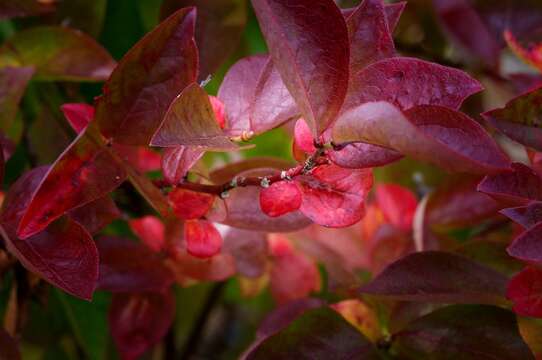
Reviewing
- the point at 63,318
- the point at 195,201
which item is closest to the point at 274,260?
the point at 63,318

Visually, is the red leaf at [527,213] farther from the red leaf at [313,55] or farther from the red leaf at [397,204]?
the red leaf at [397,204]

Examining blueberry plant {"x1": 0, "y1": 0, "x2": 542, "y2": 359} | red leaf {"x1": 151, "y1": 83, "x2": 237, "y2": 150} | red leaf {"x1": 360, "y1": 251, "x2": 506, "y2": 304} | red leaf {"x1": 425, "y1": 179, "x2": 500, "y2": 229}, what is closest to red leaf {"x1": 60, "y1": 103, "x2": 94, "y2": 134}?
blueberry plant {"x1": 0, "y1": 0, "x2": 542, "y2": 359}

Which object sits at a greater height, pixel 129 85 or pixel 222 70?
pixel 129 85

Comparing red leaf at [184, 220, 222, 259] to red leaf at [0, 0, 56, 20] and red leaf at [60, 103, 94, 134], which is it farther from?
red leaf at [0, 0, 56, 20]

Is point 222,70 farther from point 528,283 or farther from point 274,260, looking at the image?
point 528,283

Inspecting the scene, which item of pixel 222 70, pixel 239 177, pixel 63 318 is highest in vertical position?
pixel 239 177

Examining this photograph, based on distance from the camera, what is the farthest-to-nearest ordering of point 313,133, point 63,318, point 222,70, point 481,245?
point 222,70 → point 63,318 → point 481,245 → point 313,133

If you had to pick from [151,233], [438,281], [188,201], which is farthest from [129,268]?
[438,281]
